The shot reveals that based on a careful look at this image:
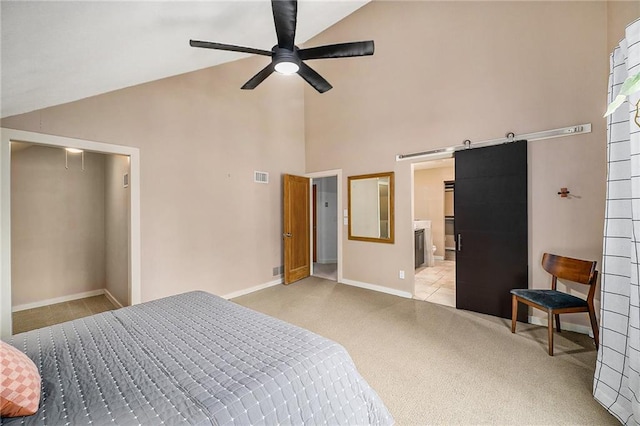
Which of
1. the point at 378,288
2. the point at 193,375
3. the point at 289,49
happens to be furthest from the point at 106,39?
the point at 378,288

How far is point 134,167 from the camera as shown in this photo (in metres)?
3.15

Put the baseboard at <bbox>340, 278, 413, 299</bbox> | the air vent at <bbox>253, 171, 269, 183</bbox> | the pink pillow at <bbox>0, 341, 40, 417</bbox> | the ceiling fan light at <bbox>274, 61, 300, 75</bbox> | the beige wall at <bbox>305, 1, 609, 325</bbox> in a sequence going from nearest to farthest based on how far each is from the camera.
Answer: the pink pillow at <bbox>0, 341, 40, 417</bbox> < the ceiling fan light at <bbox>274, 61, 300, 75</bbox> < the beige wall at <bbox>305, 1, 609, 325</bbox> < the baseboard at <bbox>340, 278, 413, 299</bbox> < the air vent at <bbox>253, 171, 269, 183</bbox>

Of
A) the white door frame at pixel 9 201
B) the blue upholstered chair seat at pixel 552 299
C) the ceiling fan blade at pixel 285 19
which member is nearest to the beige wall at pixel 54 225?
the white door frame at pixel 9 201

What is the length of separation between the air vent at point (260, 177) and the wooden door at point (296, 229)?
0.35 meters

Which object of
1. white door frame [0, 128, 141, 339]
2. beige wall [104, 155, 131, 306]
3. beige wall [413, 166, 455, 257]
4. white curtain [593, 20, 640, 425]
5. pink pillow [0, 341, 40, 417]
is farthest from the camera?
beige wall [413, 166, 455, 257]

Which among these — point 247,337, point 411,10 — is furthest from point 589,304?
point 411,10

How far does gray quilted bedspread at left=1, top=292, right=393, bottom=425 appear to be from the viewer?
0.95m

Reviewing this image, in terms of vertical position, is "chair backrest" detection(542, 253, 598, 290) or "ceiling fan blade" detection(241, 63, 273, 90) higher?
"ceiling fan blade" detection(241, 63, 273, 90)

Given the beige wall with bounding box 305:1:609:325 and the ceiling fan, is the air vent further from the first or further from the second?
the ceiling fan

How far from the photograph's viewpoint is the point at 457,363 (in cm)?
229

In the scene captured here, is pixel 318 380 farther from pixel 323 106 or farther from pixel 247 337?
pixel 323 106

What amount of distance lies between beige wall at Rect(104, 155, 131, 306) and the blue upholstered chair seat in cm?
448

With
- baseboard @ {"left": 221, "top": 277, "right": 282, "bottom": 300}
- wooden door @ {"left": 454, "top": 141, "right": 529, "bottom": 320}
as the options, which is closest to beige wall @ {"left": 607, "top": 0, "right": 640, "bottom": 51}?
wooden door @ {"left": 454, "top": 141, "right": 529, "bottom": 320}

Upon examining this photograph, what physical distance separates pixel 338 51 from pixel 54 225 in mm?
4839
